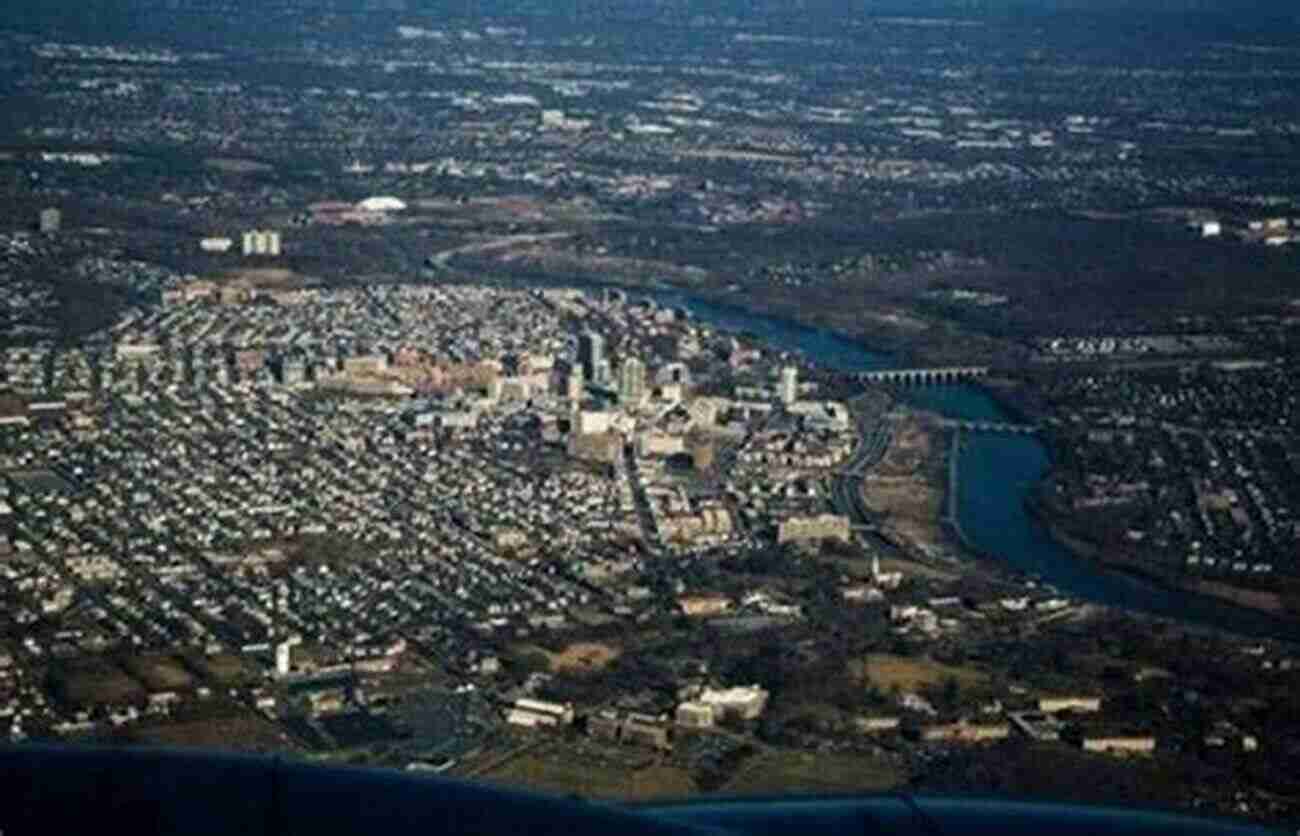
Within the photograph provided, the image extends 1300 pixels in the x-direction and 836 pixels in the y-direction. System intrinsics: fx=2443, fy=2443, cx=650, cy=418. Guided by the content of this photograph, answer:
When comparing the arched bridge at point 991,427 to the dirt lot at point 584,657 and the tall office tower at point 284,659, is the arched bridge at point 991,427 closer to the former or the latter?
the dirt lot at point 584,657

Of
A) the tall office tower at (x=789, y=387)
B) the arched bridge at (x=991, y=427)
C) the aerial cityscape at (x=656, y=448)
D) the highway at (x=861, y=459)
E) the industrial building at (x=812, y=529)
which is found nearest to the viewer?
the aerial cityscape at (x=656, y=448)

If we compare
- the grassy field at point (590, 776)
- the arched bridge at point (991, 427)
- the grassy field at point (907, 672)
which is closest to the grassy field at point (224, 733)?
the grassy field at point (590, 776)

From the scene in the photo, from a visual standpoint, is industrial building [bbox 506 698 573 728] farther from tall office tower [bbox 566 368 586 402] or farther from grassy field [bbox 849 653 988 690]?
tall office tower [bbox 566 368 586 402]

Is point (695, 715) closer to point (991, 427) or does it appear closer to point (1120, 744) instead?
point (1120, 744)

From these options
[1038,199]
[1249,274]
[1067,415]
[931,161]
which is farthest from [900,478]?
[931,161]

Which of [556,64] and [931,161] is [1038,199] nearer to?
[931,161]

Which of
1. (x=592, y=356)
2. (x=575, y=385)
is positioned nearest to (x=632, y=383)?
(x=575, y=385)
